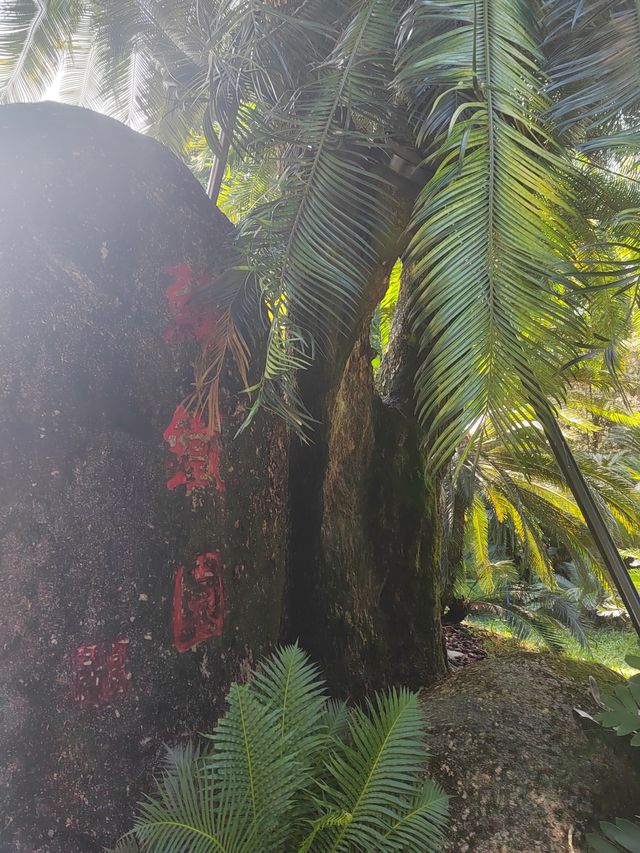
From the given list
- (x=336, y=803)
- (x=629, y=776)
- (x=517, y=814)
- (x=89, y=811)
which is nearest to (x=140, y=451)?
(x=89, y=811)

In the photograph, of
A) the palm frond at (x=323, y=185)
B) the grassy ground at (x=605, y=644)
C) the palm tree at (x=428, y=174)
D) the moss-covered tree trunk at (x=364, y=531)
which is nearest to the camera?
the palm tree at (x=428, y=174)

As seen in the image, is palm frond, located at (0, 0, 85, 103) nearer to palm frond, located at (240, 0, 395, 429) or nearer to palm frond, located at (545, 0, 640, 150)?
palm frond, located at (240, 0, 395, 429)

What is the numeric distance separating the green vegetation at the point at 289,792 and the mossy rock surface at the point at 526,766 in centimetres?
26

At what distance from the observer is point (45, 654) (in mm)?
1780

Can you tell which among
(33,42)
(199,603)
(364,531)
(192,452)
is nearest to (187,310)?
(192,452)

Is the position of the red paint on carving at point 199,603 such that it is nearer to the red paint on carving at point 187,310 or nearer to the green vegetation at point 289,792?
the green vegetation at point 289,792

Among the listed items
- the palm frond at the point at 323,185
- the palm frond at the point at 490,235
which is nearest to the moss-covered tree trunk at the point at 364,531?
the palm frond at the point at 323,185

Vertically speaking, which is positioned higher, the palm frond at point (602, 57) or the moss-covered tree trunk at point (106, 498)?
the palm frond at point (602, 57)

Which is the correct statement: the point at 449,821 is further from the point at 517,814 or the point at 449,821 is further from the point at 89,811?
the point at 89,811

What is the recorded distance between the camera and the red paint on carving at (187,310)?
2166mm

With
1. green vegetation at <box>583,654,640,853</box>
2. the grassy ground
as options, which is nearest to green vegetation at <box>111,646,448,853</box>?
green vegetation at <box>583,654,640,853</box>

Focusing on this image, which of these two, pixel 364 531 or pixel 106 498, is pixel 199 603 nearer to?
pixel 106 498

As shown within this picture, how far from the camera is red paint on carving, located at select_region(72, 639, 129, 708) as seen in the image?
182cm

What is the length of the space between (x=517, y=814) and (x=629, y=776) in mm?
452
